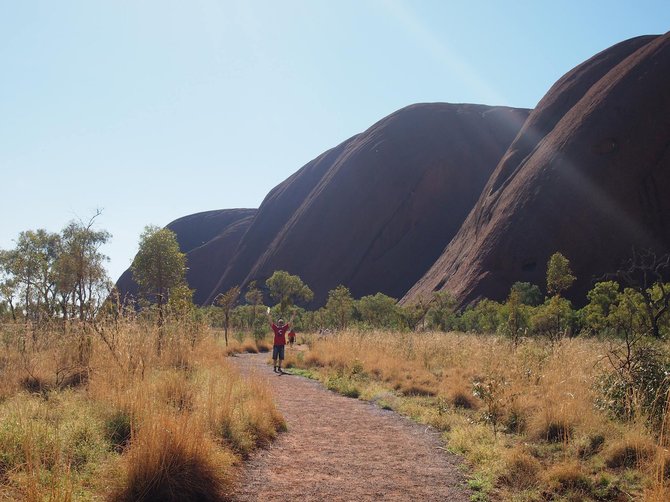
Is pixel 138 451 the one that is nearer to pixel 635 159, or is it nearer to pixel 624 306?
pixel 624 306

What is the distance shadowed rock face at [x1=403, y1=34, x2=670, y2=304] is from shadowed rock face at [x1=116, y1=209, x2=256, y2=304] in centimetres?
6334

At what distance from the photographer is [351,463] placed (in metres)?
5.82

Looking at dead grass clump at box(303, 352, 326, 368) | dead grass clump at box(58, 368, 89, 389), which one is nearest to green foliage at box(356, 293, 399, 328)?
dead grass clump at box(303, 352, 326, 368)

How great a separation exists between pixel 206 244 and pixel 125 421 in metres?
114

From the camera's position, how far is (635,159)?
48.9 metres

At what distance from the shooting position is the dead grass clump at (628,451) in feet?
17.4

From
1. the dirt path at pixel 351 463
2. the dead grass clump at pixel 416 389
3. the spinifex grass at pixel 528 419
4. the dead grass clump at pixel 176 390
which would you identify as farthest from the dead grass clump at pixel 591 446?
the dead grass clump at pixel 416 389

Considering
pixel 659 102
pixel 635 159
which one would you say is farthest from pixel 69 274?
pixel 659 102

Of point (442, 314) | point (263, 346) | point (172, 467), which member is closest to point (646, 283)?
point (172, 467)

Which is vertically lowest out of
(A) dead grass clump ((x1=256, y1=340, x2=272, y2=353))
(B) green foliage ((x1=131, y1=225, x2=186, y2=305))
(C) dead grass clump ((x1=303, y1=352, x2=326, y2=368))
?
(A) dead grass clump ((x1=256, y1=340, x2=272, y2=353))

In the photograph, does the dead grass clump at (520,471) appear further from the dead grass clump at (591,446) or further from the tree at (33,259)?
the tree at (33,259)

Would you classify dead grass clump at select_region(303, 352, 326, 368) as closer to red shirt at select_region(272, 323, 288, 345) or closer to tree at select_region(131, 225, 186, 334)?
red shirt at select_region(272, 323, 288, 345)

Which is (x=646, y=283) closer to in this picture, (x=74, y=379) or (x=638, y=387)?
(x=638, y=387)

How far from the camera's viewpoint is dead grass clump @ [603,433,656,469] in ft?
17.4
